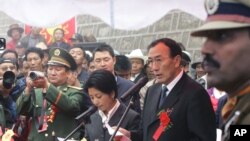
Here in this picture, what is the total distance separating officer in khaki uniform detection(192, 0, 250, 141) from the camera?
1905 millimetres

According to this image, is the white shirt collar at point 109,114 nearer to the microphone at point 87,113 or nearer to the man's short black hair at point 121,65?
the microphone at point 87,113

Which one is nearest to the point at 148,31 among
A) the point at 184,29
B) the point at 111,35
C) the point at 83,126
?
the point at 184,29

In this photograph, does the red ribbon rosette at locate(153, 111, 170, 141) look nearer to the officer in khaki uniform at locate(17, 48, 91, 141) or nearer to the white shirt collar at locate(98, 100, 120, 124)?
the white shirt collar at locate(98, 100, 120, 124)

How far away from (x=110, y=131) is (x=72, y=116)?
0.99 meters

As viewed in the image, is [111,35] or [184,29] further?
[111,35]

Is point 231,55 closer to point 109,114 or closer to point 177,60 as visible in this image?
point 177,60

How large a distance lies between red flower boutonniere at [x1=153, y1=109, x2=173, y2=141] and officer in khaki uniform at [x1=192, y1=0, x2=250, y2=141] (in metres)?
2.01

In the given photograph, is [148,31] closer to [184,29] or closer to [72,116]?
[184,29]

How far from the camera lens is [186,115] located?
4004mm

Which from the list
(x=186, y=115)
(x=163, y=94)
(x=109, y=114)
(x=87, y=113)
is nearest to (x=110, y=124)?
(x=109, y=114)

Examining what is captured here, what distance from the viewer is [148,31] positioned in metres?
9.04

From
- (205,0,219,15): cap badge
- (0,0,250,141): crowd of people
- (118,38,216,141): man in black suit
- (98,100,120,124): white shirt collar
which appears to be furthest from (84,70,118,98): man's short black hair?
(205,0,219,15): cap badge

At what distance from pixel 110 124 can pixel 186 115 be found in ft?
2.62

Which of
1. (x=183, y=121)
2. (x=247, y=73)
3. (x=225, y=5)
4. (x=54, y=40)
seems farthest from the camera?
(x=54, y=40)
